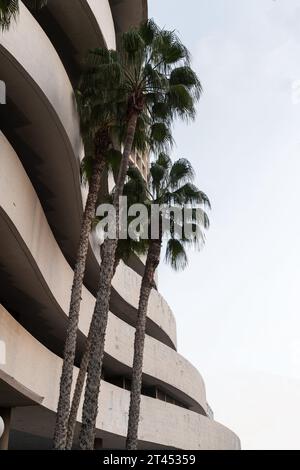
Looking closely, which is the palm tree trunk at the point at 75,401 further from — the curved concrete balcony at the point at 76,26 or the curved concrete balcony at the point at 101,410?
the curved concrete balcony at the point at 76,26

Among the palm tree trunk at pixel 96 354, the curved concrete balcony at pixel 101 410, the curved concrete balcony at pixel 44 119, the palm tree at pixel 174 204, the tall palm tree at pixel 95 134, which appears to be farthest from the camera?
the palm tree at pixel 174 204

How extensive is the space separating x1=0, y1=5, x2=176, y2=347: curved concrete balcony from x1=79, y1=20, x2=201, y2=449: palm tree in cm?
151

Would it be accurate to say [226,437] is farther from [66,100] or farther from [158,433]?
[66,100]

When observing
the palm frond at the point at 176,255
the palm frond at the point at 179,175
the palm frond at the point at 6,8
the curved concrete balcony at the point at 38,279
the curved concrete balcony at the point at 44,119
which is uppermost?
the palm frond at the point at 179,175

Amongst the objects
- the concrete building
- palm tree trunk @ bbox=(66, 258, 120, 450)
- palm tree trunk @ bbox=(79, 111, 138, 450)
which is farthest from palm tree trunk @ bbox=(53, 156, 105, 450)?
palm tree trunk @ bbox=(66, 258, 120, 450)

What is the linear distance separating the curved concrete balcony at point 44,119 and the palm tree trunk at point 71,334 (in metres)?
1.23

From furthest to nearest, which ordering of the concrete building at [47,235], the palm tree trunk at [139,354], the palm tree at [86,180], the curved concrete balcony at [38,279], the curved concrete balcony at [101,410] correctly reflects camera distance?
the palm tree trunk at [139,354] → the palm tree at [86,180] → the curved concrete balcony at [101,410] → the concrete building at [47,235] → the curved concrete balcony at [38,279]

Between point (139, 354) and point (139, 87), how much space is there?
9150 millimetres

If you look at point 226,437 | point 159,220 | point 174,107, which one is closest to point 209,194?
point 159,220

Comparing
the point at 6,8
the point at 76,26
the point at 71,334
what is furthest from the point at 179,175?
the point at 6,8

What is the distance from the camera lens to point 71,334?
Answer: 15617 millimetres

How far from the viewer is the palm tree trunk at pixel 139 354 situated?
18.6m

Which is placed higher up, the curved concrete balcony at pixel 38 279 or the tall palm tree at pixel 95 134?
the tall palm tree at pixel 95 134

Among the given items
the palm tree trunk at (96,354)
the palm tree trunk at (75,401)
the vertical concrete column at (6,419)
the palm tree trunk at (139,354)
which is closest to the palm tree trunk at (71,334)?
the palm tree trunk at (96,354)
